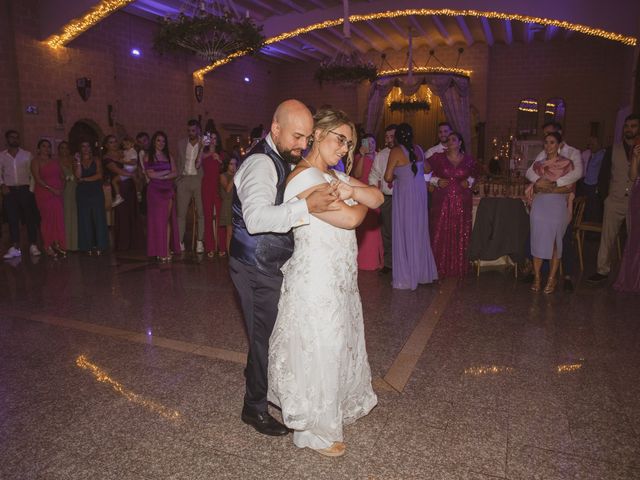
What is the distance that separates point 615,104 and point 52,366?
46.1 feet

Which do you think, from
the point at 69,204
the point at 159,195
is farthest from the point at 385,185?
the point at 69,204

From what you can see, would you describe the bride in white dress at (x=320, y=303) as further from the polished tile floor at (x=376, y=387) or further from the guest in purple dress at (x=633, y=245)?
the guest in purple dress at (x=633, y=245)

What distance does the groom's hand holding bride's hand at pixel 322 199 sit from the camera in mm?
1791

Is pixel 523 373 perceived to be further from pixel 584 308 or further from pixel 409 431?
pixel 584 308

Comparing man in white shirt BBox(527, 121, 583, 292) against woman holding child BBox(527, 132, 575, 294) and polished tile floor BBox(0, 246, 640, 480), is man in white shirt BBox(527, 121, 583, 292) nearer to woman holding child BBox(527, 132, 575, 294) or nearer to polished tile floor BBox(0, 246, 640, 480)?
woman holding child BBox(527, 132, 575, 294)

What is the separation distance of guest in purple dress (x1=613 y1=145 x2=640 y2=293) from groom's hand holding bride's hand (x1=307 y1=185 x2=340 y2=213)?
4.05 m

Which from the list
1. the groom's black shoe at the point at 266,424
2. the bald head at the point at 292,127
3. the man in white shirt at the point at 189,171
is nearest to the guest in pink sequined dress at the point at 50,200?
the man in white shirt at the point at 189,171

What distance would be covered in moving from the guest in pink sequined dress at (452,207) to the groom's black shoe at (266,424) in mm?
3424

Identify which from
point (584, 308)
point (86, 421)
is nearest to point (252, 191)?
point (86, 421)

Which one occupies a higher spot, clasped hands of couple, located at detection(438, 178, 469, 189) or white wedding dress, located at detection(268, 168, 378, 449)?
clasped hands of couple, located at detection(438, 178, 469, 189)

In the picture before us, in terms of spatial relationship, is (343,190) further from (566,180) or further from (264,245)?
(566,180)

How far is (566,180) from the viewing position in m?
4.47

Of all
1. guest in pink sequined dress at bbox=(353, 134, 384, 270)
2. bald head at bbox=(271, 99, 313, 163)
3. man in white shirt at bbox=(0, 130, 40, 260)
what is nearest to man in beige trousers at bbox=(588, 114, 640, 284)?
guest in pink sequined dress at bbox=(353, 134, 384, 270)

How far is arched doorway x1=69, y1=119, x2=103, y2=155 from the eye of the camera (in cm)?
976
